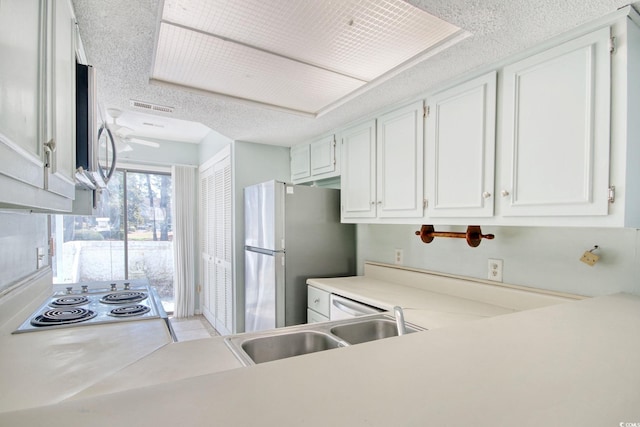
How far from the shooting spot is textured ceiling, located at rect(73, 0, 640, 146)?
120 cm

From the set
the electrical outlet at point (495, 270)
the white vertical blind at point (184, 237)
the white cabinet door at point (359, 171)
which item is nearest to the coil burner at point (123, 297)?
the white cabinet door at point (359, 171)

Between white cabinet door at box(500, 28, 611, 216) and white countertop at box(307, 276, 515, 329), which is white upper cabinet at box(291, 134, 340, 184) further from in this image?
white cabinet door at box(500, 28, 611, 216)

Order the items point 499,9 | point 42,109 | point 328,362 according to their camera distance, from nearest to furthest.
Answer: point 328,362
point 42,109
point 499,9

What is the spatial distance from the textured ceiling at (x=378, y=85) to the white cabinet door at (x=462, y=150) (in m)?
0.12

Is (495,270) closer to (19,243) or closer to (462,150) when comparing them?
(462,150)

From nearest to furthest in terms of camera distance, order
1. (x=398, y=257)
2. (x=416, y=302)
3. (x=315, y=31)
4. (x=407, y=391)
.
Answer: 1. (x=407, y=391)
2. (x=315, y=31)
3. (x=416, y=302)
4. (x=398, y=257)

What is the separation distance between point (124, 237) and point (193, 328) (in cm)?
158

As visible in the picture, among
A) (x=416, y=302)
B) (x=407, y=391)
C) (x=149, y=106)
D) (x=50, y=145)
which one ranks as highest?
(x=149, y=106)

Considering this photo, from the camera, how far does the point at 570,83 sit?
131cm

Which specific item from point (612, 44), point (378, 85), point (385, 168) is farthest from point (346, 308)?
point (612, 44)

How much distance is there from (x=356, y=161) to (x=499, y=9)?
1.41 m

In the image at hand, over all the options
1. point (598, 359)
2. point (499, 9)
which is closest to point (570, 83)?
point (499, 9)

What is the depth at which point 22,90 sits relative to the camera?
65cm

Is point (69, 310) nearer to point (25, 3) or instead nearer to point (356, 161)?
point (25, 3)
